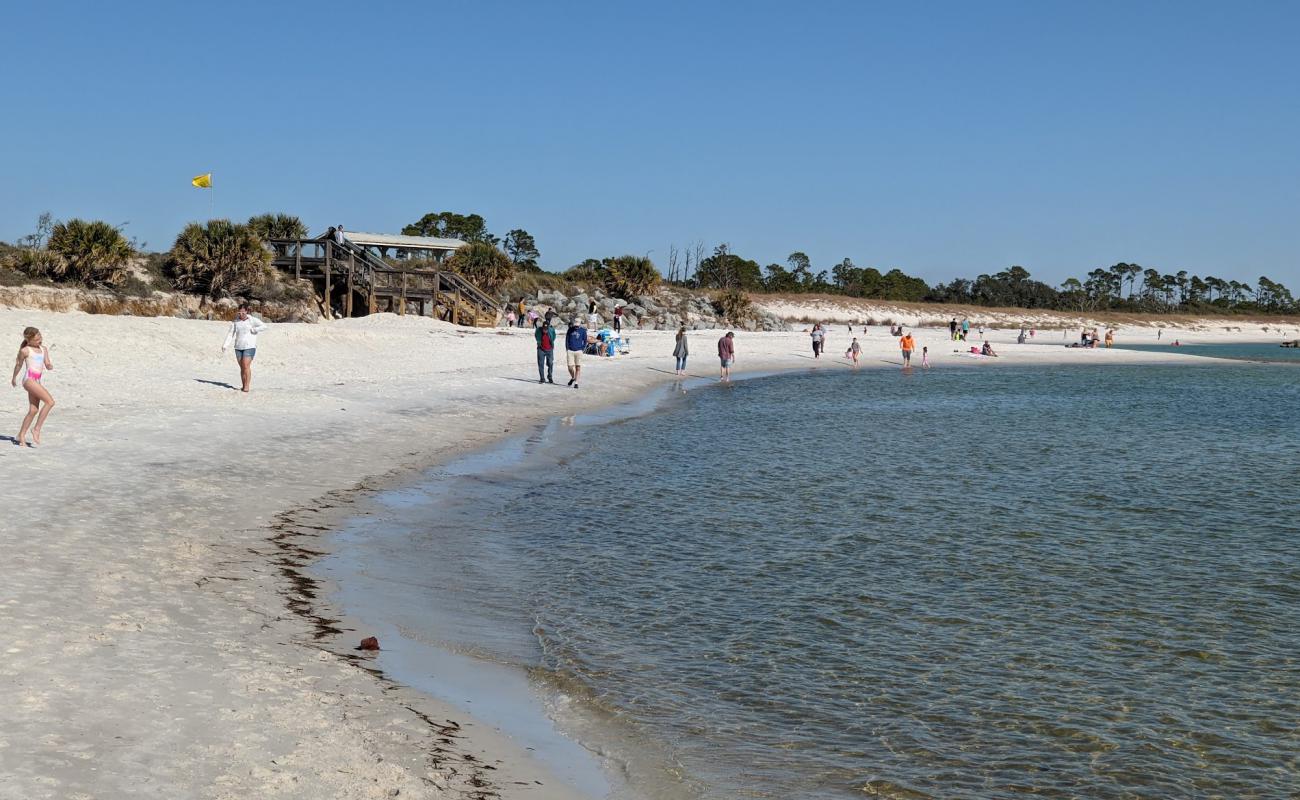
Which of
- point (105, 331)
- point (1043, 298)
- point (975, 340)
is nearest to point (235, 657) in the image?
point (105, 331)

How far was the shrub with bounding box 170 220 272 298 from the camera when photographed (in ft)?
150

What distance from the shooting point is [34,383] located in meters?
13.9

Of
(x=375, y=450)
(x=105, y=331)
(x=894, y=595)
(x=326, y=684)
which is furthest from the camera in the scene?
(x=105, y=331)

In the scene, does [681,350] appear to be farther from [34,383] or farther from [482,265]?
[482,265]

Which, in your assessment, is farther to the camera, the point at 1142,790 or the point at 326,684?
the point at 326,684

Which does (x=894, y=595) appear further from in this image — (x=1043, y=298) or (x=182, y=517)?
(x=1043, y=298)

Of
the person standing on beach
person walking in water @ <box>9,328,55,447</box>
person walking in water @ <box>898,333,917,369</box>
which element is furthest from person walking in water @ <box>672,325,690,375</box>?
person walking in water @ <box>9,328,55,447</box>

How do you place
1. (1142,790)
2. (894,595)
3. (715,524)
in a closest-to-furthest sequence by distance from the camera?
(1142,790) < (894,595) < (715,524)

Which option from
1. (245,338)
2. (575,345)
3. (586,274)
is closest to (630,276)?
(586,274)

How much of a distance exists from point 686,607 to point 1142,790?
14.8 feet

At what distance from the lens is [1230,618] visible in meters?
9.85

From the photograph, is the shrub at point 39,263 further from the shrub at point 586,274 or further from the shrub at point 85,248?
the shrub at point 586,274

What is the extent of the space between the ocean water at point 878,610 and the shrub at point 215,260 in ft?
99.0

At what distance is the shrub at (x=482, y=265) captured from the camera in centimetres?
6475
